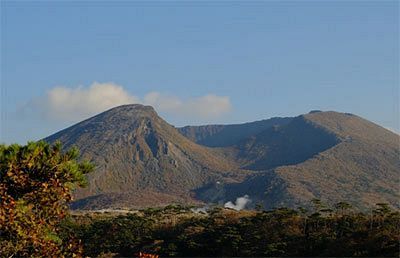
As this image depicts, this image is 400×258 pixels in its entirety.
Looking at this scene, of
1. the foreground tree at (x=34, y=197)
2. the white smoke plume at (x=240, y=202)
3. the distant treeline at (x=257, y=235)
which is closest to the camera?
the foreground tree at (x=34, y=197)

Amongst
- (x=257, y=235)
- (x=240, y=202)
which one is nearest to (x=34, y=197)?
(x=257, y=235)

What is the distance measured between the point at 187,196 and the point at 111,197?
102ft

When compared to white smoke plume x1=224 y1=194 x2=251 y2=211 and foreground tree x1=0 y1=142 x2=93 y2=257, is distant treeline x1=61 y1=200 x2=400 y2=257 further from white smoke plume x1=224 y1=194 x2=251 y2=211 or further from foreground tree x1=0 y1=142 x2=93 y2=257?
white smoke plume x1=224 y1=194 x2=251 y2=211

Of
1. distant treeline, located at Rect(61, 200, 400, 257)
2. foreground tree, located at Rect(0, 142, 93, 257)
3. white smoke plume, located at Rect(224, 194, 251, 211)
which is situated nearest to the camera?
foreground tree, located at Rect(0, 142, 93, 257)

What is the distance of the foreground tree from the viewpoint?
1006 cm

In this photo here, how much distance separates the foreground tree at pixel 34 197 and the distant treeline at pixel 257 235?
2120 cm

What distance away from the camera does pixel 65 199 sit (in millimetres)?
10625

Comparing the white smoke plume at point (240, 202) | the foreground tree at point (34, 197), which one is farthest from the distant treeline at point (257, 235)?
the white smoke plume at point (240, 202)

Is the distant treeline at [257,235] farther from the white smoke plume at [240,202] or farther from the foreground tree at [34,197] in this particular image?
the white smoke plume at [240,202]

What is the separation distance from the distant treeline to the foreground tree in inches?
835

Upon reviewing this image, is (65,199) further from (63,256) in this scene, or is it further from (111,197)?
(111,197)

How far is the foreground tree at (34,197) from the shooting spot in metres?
10.1

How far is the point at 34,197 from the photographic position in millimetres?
10516

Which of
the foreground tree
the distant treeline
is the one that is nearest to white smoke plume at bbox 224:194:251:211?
the distant treeline
